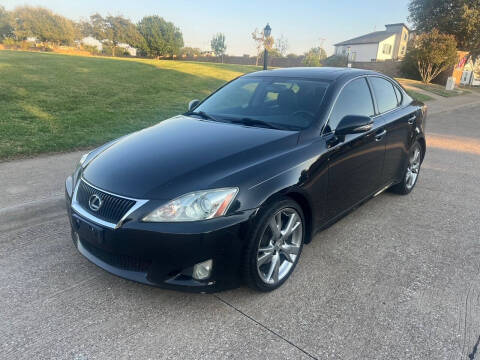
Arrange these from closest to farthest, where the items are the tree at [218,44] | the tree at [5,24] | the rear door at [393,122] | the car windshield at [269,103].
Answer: the car windshield at [269,103], the rear door at [393,122], the tree at [5,24], the tree at [218,44]

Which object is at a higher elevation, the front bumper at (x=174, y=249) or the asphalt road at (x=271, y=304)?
the front bumper at (x=174, y=249)

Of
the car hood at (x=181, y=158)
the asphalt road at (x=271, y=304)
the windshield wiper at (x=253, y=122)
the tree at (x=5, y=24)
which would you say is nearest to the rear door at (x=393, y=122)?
the asphalt road at (x=271, y=304)

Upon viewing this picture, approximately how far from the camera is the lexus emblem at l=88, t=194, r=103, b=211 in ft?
8.30

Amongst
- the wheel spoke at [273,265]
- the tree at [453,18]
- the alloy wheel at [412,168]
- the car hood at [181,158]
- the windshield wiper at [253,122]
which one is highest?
the tree at [453,18]

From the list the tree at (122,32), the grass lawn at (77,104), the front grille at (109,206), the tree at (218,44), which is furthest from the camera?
the tree at (218,44)

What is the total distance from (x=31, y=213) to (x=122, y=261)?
79.9 inches

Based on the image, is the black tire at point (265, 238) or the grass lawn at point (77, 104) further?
the grass lawn at point (77, 104)

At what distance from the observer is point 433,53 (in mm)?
24312

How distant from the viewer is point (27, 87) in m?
11.3

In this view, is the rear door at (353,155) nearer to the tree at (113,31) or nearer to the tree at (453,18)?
the tree at (453,18)

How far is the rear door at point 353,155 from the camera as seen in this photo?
130 inches

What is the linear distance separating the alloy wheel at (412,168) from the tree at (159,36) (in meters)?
67.5

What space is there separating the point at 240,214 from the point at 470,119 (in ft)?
45.3

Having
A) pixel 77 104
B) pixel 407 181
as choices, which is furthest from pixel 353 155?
pixel 77 104
